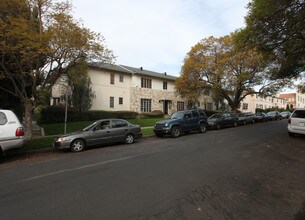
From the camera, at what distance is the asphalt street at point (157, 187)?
430 cm

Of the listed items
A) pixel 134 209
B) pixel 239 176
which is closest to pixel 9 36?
pixel 134 209

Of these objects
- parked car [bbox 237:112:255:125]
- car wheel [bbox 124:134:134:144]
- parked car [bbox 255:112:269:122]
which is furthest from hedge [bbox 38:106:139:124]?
parked car [bbox 255:112:269:122]

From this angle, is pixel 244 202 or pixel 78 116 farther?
pixel 78 116

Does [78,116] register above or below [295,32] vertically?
below

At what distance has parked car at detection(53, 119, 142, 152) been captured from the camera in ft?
37.1

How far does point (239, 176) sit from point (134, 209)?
3425 mm

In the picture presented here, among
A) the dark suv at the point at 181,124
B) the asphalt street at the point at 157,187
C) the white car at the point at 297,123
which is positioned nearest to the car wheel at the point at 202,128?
the dark suv at the point at 181,124

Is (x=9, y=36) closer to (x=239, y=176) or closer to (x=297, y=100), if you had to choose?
(x=239, y=176)

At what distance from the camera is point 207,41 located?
97.8 ft

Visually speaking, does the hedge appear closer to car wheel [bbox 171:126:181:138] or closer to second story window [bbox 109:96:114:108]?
second story window [bbox 109:96:114:108]

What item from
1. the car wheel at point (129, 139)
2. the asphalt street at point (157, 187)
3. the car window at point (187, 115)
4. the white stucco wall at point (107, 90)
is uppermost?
the white stucco wall at point (107, 90)

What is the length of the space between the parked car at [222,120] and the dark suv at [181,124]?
2981 millimetres

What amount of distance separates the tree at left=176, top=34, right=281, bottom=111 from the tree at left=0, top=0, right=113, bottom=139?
1721 centimetres

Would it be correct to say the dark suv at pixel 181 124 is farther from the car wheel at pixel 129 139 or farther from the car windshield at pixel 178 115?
the car wheel at pixel 129 139
